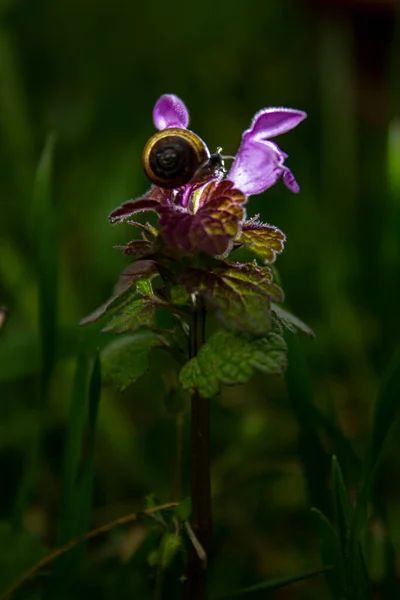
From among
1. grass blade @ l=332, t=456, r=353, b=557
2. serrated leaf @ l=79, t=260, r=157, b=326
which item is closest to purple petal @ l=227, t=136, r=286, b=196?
serrated leaf @ l=79, t=260, r=157, b=326

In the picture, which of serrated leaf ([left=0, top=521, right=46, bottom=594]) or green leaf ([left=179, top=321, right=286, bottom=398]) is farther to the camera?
serrated leaf ([left=0, top=521, right=46, bottom=594])

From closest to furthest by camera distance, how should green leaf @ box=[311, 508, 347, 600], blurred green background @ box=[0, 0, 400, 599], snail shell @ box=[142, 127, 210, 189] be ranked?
snail shell @ box=[142, 127, 210, 189], green leaf @ box=[311, 508, 347, 600], blurred green background @ box=[0, 0, 400, 599]

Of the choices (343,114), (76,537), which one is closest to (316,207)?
(343,114)

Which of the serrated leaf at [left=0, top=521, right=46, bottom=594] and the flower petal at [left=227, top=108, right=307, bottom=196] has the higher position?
the flower petal at [left=227, top=108, right=307, bottom=196]

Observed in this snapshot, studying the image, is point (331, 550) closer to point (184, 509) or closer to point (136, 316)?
point (184, 509)

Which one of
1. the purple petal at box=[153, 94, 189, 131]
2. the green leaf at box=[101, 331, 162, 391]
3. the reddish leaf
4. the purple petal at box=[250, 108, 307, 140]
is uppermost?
the purple petal at box=[153, 94, 189, 131]

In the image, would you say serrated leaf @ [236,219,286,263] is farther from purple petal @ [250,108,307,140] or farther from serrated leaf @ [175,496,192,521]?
serrated leaf @ [175,496,192,521]
